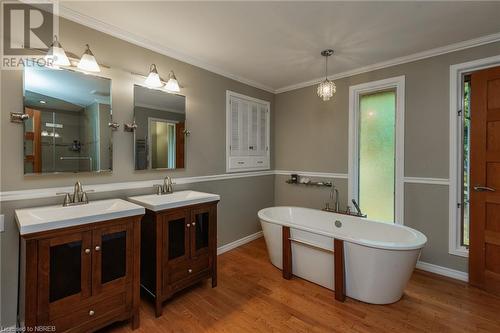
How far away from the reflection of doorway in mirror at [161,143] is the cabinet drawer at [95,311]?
1.20m

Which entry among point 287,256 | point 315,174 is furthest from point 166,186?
point 315,174

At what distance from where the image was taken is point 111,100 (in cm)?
212

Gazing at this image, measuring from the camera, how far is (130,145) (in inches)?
89.3

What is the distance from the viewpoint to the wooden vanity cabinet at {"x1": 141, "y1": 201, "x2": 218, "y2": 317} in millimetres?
1923

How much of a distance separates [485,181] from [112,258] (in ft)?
11.1

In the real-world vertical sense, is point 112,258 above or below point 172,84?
below


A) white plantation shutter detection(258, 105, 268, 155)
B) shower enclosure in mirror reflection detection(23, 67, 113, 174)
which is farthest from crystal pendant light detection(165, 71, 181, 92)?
white plantation shutter detection(258, 105, 268, 155)

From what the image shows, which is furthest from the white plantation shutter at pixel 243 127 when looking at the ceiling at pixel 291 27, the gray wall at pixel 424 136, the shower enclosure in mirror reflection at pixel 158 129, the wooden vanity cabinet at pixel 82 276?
the wooden vanity cabinet at pixel 82 276

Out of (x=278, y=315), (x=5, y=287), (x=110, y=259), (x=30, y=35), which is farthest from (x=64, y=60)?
(x=278, y=315)

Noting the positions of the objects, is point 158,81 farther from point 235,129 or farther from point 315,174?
point 315,174

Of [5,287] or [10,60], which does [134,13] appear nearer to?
[10,60]

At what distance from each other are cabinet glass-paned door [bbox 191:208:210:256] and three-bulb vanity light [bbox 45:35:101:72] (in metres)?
1.48

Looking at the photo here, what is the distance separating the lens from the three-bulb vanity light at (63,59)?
1.74 meters

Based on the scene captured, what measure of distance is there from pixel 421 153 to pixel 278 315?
2343 mm
